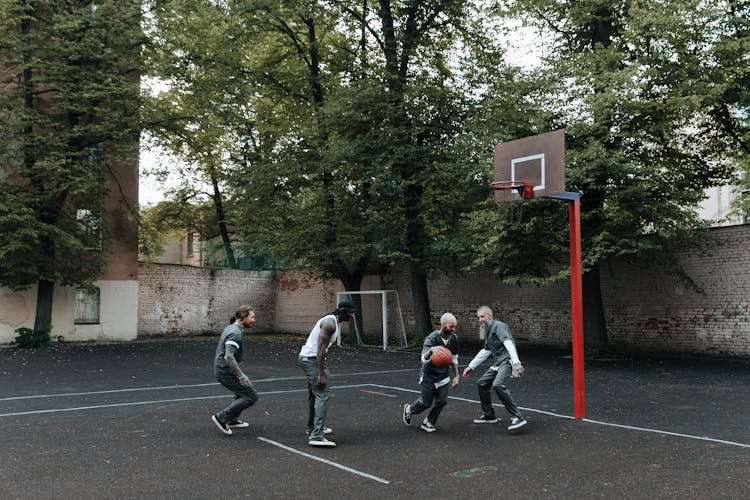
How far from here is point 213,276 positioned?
35.2 meters

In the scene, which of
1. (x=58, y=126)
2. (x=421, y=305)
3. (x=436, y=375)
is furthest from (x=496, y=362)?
(x=58, y=126)

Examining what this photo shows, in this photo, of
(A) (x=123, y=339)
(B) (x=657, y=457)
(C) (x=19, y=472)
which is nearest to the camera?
(C) (x=19, y=472)

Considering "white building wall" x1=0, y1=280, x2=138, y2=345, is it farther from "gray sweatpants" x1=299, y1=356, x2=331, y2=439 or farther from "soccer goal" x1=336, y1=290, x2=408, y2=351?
"gray sweatpants" x1=299, y1=356, x2=331, y2=439

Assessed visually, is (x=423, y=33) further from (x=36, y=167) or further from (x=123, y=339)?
(x=123, y=339)

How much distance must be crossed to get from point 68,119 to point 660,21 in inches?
836

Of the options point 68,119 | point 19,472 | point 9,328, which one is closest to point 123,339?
point 9,328

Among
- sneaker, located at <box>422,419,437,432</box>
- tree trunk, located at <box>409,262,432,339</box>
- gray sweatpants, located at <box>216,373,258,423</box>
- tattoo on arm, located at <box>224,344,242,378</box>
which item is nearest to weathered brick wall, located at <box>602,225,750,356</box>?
tree trunk, located at <box>409,262,432,339</box>

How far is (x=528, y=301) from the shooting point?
24531mm

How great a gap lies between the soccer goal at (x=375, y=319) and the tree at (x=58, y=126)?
34.2 feet

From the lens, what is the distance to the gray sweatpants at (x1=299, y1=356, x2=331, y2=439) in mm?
8672

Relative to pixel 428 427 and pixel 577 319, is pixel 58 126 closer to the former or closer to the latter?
pixel 428 427

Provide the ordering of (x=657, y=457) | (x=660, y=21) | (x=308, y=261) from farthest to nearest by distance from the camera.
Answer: (x=308, y=261)
(x=660, y=21)
(x=657, y=457)

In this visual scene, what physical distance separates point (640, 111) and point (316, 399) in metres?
12.5

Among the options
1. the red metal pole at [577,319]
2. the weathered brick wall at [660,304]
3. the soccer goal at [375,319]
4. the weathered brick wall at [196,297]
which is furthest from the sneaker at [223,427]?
the weathered brick wall at [196,297]
